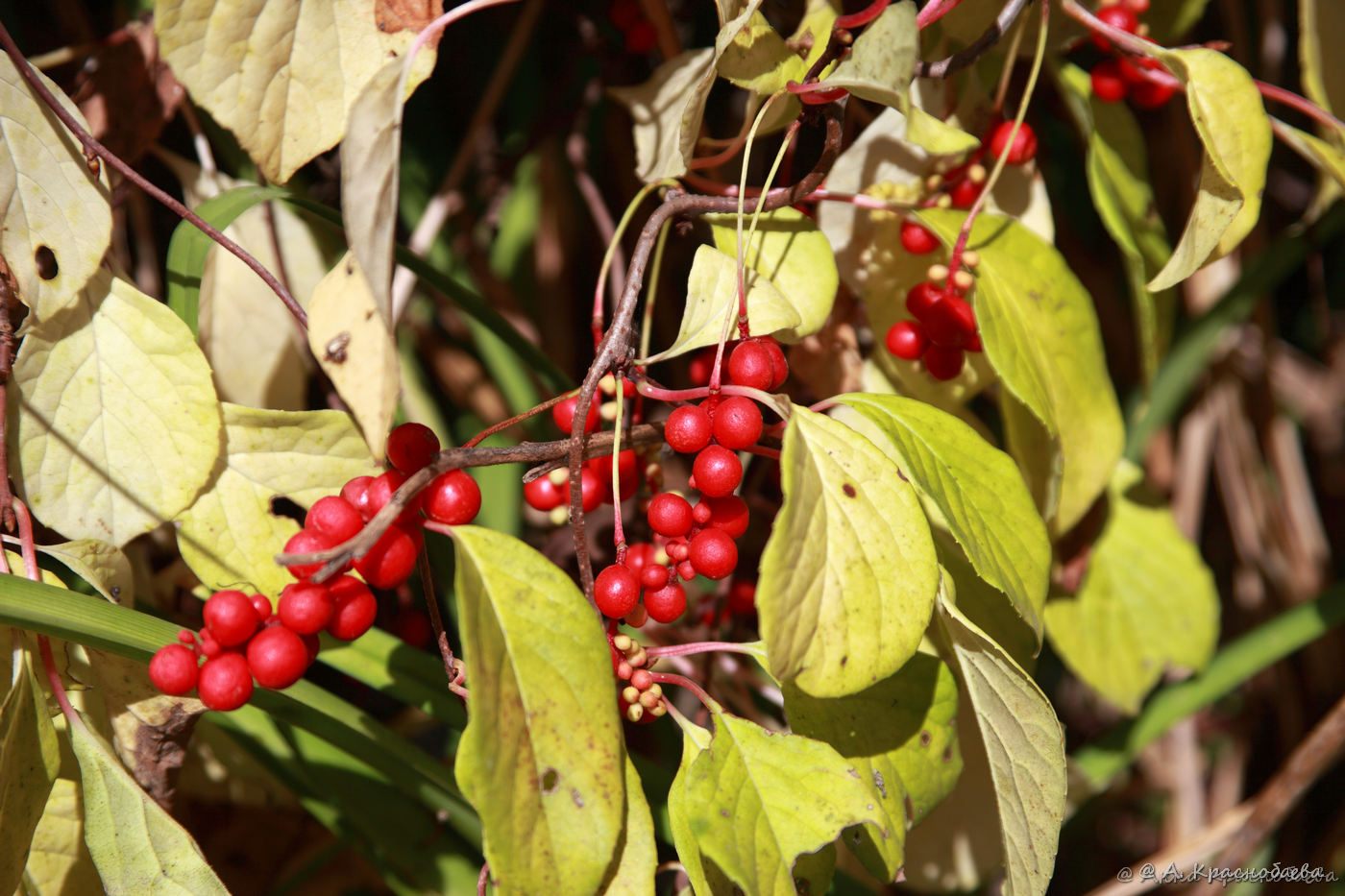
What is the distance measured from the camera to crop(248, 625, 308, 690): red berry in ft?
1.43

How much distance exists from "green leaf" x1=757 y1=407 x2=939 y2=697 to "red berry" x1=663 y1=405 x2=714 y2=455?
0.04 metres

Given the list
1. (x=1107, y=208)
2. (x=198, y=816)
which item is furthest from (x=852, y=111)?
(x=198, y=816)

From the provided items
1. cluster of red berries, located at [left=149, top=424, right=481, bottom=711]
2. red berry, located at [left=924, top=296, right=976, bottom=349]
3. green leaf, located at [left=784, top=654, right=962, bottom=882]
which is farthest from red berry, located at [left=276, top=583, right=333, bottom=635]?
red berry, located at [left=924, top=296, right=976, bottom=349]

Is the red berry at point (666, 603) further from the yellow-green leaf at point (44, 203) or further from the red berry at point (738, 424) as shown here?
the yellow-green leaf at point (44, 203)

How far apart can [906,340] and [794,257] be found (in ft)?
0.36

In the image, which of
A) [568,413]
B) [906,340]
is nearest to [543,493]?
[568,413]

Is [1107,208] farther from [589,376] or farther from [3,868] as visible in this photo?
[3,868]

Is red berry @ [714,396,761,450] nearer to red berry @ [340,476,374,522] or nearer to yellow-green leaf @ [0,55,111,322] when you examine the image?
red berry @ [340,476,374,522]

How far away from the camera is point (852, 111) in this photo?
2.41ft

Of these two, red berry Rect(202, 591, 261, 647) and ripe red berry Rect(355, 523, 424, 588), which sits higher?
ripe red berry Rect(355, 523, 424, 588)

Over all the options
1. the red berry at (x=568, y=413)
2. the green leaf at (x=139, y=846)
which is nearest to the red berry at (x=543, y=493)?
the red berry at (x=568, y=413)

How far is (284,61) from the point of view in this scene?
0.53 meters

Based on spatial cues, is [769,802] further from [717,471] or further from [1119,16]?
[1119,16]

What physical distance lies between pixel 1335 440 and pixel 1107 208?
1069mm
